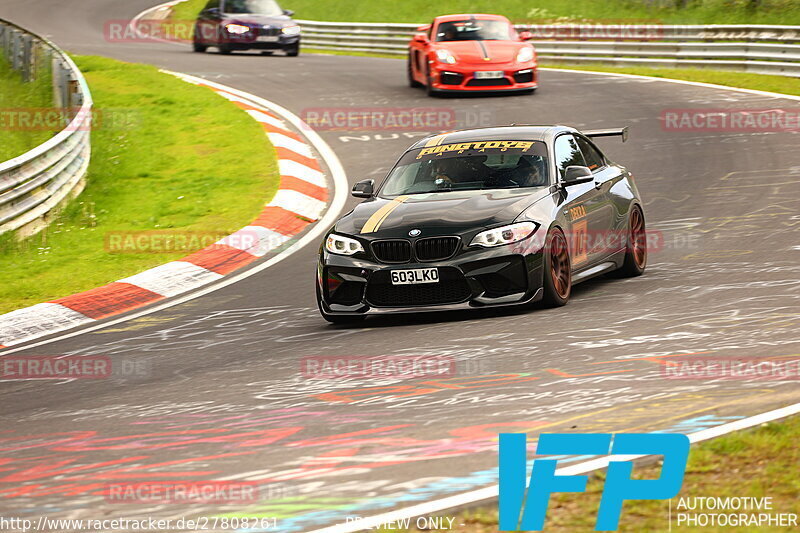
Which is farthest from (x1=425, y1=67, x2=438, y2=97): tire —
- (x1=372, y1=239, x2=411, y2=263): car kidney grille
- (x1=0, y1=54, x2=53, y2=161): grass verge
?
(x1=372, y1=239, x2=411, y2=263): car kidney grille

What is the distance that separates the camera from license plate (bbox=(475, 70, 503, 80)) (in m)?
22.3

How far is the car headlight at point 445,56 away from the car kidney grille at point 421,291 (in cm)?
1378

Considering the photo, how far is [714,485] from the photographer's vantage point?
4926mm

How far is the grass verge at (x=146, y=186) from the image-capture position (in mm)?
13180

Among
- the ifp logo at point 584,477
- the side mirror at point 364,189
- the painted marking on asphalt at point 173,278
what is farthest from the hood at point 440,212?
the ifp logo at point 584,477

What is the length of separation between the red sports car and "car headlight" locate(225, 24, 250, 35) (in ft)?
25.0

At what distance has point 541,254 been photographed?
30.2 ft

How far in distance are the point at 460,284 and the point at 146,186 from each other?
8361 mm

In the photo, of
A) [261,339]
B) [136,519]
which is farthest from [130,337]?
[136,519]

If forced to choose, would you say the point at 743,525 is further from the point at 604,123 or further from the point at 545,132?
the point at 604,123
